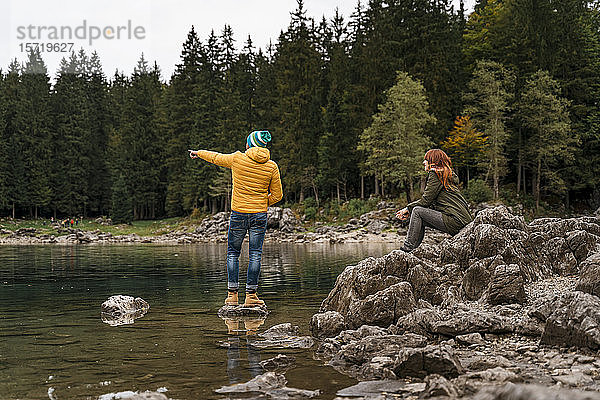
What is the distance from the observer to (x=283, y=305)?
1034cm

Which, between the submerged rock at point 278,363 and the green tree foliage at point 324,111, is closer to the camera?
the submerged rock at point 278,363

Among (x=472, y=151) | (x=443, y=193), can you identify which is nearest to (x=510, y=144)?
(x=472, y=151)

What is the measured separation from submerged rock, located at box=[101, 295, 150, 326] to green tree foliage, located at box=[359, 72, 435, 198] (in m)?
38.0

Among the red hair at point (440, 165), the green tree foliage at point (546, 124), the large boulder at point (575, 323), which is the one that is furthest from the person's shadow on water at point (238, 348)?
the green tree foliage at point (546, 124)

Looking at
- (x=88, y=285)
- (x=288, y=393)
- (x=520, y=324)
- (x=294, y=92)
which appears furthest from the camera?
(x=294, y=92)

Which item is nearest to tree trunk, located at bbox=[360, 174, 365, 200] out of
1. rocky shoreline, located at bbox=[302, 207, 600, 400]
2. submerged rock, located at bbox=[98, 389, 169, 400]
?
rocky shoreline, located at bbox=[302, 207, 600, 400]

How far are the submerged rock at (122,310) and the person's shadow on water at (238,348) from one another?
1535 mm

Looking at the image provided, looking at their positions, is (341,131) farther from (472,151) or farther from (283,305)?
(283,305)

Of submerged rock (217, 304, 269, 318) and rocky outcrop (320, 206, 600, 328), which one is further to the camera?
submerged rock (217, 304, 269, 318)

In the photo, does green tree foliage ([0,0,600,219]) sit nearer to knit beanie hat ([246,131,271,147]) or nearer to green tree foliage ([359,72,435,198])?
green tree foliage ([359,72,435,198])

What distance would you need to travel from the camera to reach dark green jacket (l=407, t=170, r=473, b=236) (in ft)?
32.8

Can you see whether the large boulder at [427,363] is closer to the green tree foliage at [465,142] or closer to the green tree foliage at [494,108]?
the green tree foliage at [465,142]

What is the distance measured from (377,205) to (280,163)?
13.0 m

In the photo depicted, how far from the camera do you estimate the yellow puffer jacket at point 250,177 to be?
32.4ft
